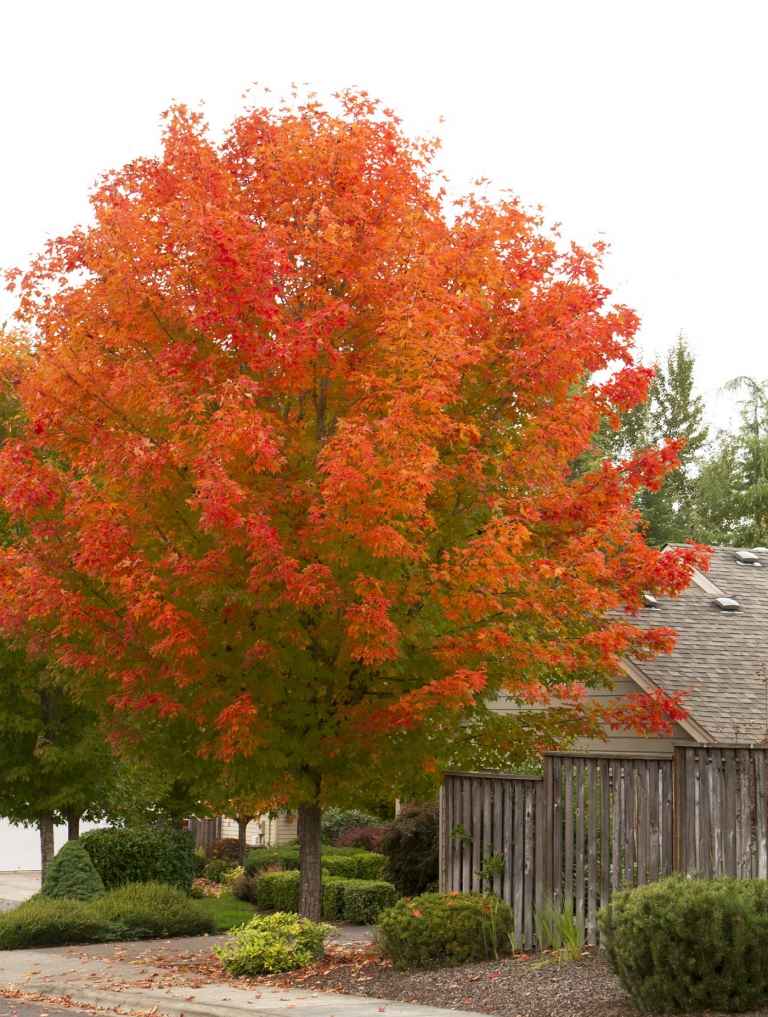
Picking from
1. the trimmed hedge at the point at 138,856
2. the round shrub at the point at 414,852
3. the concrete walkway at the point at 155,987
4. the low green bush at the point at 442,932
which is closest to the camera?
the concrete walkway at the point at 155,987

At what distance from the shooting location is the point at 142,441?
14672 millimetres

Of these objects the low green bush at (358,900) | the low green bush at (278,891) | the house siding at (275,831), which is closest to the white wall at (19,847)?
the house siding at (275,831)

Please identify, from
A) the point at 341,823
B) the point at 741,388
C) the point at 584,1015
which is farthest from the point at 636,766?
the point at 741,388

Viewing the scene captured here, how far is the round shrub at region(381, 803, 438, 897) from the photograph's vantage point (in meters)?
23.9

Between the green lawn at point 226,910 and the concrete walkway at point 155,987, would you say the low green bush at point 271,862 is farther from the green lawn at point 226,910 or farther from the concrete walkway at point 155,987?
the concrete walkway at point 155,987

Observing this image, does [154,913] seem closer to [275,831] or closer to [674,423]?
[275,831]

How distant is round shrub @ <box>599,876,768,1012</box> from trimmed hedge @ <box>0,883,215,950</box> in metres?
9.51

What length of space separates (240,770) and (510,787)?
11.2 ft

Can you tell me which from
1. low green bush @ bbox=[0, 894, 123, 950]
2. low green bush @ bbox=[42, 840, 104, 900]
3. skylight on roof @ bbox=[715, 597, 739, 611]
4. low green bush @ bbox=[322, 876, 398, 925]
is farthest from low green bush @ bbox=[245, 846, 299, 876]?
skylight on roof @ bbox=[715, 597, 739, 611]

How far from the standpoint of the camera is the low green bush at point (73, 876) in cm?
2206

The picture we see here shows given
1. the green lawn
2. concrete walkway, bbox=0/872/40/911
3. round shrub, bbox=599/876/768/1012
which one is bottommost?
concrete walkway, bbox=0/872/40/911

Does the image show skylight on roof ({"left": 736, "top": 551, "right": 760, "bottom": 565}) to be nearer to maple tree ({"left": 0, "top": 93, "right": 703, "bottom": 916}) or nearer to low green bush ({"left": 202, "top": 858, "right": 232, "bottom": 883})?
maple tree ({"left": 0, "top": 93, "right": 703, "bottom": 916})

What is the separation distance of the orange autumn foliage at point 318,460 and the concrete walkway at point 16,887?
12180 millimetres

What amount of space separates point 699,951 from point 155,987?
6060 mm
